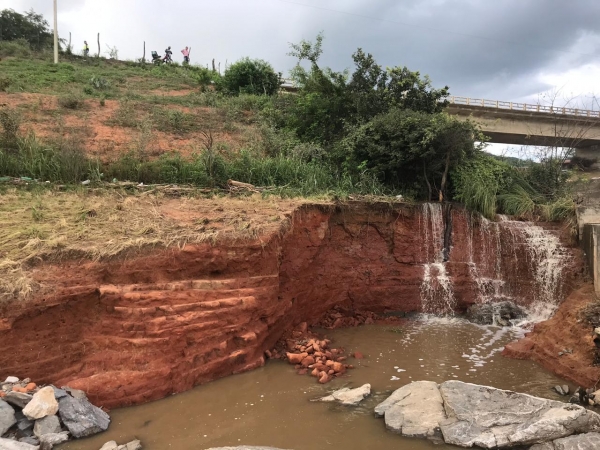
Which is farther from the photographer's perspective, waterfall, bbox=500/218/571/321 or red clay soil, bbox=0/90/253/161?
red clay soil, bbox=0/90/253/161

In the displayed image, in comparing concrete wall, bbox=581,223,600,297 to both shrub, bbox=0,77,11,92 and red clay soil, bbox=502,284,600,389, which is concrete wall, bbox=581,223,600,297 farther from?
shrub, bbox=0,77,11,92

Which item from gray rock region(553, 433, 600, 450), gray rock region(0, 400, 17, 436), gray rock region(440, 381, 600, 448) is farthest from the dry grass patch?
gray rock region(553, 433, 600, 450)

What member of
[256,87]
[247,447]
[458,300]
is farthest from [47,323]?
[256,87]

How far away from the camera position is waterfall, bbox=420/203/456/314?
405 inches

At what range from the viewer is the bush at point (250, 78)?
Result: 71.1 feet

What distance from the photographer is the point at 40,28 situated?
32438 mm

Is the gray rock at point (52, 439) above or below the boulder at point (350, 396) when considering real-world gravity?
above

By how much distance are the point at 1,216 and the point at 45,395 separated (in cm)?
380

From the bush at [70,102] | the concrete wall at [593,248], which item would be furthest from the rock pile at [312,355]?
the bush at [70,102]

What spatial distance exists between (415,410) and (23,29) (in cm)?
3827

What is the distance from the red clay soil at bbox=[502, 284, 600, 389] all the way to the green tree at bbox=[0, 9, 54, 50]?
1380 inches

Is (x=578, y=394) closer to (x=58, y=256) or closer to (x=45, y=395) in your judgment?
A: (x=45, y=395)

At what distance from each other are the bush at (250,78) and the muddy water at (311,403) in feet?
53.5

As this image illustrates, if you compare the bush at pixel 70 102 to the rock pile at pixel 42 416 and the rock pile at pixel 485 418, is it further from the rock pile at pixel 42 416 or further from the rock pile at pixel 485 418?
the rock pile at pixel 485 418
